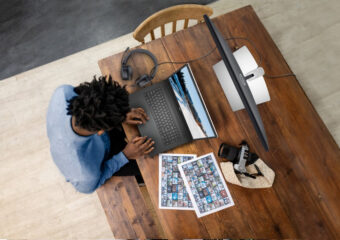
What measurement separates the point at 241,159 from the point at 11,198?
6.30 ft

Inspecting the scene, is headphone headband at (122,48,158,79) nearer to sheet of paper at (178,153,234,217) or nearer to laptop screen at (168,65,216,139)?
laptop screen at (168,65,216,139)

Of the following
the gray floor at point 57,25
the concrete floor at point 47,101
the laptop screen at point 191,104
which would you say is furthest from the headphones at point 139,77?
the gray floor at point 57,25

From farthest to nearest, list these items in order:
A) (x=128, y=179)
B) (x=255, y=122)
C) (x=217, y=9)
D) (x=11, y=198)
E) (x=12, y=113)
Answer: (x=217, y=9) → (x=12, y=113) → (x=11, y=198) → (x=128, y=179) → (x=255, y=122)

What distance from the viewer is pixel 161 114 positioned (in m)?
1.39

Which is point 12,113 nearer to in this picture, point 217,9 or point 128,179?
point 128,179

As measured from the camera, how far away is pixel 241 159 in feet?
4.16

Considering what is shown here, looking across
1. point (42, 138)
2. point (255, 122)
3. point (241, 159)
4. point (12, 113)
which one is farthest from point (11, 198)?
point (255, 122)

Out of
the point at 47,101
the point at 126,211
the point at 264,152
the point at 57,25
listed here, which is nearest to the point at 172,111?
the point at 264,152

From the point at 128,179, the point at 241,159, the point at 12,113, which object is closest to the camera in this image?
the point at 241,159

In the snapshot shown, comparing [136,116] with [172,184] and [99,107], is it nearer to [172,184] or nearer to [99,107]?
[99,107]

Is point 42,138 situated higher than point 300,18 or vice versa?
point 300,18

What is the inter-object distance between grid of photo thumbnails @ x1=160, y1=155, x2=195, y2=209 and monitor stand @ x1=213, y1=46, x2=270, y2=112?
1.32 feet

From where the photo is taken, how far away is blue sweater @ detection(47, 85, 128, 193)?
1188mm

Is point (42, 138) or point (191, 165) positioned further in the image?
point (42, 138)
